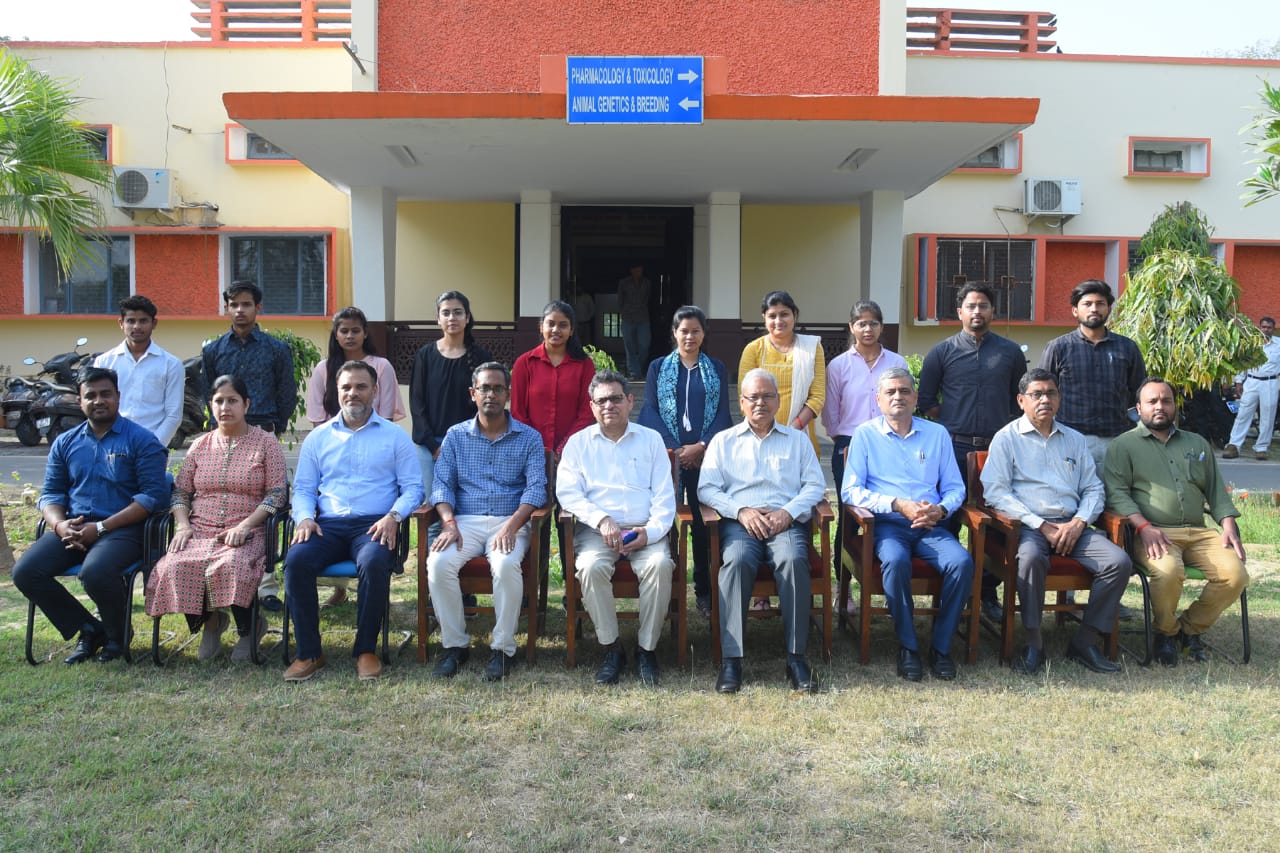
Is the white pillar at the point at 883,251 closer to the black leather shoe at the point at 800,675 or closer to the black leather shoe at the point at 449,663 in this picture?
the black leather shoe at the point at 800,675

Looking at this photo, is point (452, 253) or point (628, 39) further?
point (452, 253)

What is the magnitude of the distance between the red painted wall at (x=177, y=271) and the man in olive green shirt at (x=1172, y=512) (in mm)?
12129

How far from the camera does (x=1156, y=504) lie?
4629mm

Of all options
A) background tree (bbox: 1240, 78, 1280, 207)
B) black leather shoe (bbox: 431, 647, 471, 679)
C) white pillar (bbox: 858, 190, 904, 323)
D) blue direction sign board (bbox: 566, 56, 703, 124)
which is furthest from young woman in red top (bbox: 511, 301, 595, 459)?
white pillar (bbox: 858, 190, 904, 323)

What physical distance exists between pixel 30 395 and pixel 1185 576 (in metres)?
12.3

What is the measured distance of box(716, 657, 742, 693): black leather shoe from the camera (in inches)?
158


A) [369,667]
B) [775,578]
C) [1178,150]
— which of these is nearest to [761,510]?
[775,578]

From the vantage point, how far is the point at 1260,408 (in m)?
11.7

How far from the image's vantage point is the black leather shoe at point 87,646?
14.2ft

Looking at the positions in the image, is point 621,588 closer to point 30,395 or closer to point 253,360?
point 253,360

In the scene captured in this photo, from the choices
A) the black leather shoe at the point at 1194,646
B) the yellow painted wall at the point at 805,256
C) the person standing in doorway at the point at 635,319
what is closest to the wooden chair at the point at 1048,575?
the black leather shoe at the point at 1194,646

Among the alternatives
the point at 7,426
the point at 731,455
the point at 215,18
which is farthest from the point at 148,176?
the point at 731,455

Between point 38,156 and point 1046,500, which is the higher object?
point 38,156

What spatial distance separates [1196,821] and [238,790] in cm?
290
